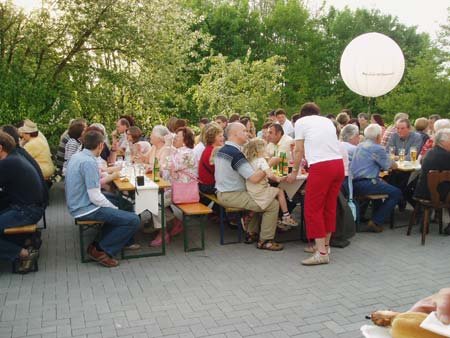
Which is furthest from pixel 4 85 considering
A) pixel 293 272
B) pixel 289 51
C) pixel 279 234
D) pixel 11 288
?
pixel 289 51

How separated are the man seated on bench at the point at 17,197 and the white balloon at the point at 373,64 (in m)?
8.54

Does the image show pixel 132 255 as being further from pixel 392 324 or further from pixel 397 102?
pixel 397 102

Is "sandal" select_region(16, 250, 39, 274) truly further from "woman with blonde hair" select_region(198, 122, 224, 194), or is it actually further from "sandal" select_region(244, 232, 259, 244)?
"sandal" select_region(244, 232, 259, 244)

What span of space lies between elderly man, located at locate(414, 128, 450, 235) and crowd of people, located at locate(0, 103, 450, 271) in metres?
0.01

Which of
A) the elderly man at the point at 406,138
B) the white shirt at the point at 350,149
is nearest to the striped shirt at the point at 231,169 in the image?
the white shirt at the point at 350,149

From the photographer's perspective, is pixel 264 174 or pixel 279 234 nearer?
pixel 264 174

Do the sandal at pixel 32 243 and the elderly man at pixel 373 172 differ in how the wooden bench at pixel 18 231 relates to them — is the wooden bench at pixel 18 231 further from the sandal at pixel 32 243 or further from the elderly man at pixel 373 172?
the elderly man at pixel 373 172

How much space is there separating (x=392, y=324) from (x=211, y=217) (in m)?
5.45

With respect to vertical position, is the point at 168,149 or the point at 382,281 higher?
the point at 168,149

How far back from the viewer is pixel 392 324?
2.17 m

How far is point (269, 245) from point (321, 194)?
1.07 meters

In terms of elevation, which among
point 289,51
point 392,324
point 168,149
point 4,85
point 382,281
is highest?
point 289,51

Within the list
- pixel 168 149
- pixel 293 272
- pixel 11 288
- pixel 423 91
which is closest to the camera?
pixel 11 288

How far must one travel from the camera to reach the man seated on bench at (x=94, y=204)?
520cm
